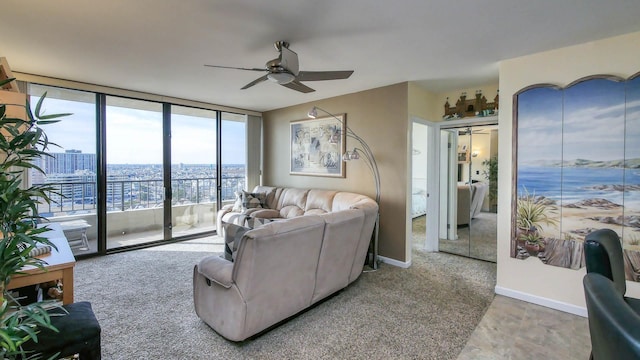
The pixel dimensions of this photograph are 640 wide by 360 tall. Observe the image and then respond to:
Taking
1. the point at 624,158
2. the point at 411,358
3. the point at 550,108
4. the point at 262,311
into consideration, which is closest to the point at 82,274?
the point at 262,311

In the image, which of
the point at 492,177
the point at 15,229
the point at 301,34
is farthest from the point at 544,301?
the point at 15,229

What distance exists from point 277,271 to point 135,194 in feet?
12.6

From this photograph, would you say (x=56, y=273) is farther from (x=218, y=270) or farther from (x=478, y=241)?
(x=478, y=241)

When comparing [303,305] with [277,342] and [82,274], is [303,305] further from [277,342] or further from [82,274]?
[82,274]

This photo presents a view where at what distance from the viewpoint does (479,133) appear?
4203mm

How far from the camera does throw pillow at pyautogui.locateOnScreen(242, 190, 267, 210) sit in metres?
5.32

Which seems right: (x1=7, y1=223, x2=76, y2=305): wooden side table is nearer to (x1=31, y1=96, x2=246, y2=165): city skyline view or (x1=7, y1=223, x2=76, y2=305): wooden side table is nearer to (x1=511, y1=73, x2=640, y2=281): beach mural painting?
(x1=31, y1=96, x2=246, y2=165): city skyline view

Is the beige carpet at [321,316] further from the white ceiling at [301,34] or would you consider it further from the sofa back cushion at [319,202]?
the white ceiling at [301,34]

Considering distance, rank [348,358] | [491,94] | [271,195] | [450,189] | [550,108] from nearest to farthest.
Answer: [348,358] → [550,108] → [491,94] → [450,189] → [271,195]

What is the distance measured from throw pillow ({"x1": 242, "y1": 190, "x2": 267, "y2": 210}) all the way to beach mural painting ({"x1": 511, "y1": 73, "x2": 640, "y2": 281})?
154 inches

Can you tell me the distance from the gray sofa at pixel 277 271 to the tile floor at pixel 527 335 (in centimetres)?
124

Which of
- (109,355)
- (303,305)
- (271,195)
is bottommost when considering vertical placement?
(109,355)

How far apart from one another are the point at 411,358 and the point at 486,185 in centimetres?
288

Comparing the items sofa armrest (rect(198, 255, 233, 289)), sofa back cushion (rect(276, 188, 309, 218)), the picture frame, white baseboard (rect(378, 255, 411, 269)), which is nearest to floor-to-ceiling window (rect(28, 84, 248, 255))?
the picture frame
